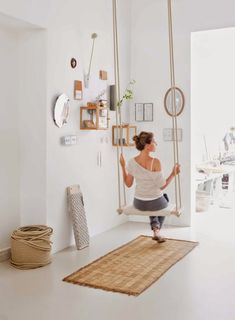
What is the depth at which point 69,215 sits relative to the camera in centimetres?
498

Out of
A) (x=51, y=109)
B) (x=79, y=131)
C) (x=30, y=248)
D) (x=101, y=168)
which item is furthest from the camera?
(x=101, y=168)

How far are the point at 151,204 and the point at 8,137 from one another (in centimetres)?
166

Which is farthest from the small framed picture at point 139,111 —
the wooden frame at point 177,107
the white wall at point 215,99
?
the white wall at point 215,99

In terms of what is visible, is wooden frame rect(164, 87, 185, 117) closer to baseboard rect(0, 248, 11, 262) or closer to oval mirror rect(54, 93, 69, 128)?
oval mirror rect(54, 93, 69, 128)

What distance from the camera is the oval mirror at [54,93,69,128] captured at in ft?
15.3

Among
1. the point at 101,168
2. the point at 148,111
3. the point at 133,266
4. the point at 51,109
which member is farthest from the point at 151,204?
the point at 148,111

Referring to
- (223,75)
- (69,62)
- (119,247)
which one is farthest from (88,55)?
(223,75)

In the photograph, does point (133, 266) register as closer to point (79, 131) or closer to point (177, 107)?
point (79, 131)

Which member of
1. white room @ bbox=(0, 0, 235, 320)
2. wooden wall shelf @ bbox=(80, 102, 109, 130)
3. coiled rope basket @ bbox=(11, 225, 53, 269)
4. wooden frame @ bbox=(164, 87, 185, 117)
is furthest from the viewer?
wooden frame @ bbox=(164, 87, 185, 117)

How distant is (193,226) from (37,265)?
2719 millimetres

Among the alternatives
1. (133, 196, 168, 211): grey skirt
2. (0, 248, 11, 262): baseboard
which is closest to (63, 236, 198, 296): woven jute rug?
(133, 196, 168, 211): grey skirt

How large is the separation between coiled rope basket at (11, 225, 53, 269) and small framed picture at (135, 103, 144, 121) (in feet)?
8.57

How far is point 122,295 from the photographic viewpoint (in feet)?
11.6

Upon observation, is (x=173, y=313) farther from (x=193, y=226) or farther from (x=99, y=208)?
(x=193, y=226)
